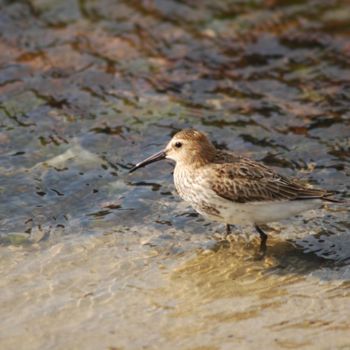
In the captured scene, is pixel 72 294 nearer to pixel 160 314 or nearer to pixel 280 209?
pixel 160 314

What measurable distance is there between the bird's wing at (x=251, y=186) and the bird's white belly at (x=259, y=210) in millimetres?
53

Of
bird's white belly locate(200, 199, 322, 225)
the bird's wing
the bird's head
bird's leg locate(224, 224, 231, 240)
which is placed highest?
the bird's head

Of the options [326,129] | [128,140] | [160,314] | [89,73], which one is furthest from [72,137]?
[160,314]

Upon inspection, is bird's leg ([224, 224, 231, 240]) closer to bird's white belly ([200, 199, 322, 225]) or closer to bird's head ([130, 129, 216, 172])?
bird's white belly ([200, 199, 322, 225])

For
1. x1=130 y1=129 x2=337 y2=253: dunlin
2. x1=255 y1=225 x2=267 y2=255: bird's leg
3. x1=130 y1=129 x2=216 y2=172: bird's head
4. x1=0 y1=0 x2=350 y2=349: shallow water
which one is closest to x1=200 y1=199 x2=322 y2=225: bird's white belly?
x1=130 y1=129 x2=337 y2=253: dunlin

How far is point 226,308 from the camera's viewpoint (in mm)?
7352

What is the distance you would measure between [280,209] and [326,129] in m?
3.35

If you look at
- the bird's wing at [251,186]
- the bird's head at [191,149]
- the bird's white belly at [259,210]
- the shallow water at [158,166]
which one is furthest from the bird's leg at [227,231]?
the bird's head at [191,149]

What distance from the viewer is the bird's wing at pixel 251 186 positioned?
832 cm

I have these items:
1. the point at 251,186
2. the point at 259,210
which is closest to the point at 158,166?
the point at 251,186

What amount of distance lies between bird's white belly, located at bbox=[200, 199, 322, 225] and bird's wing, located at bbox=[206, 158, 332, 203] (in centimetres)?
5

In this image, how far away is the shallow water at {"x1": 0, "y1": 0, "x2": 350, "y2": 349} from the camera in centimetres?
716

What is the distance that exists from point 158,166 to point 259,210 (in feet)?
8.20

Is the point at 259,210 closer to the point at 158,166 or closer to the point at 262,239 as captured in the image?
the point at 262,239
